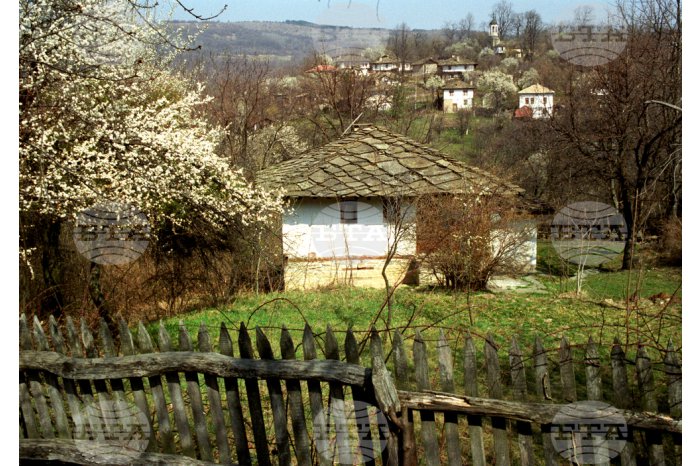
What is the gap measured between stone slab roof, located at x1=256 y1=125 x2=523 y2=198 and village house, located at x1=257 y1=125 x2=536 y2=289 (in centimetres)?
2

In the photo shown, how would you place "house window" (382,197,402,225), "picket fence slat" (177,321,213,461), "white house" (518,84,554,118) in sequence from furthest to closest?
1. "white house" (518,84,554,118)
2. "house window" (382,197,402,225)
3. "picket fence slat" (177,321,213,461)

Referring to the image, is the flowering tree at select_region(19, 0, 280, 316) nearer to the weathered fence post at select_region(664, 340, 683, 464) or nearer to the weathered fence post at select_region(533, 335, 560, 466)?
the weathered fence post at select_region(533, 335, 560, 466)

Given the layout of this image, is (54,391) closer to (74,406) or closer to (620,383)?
(74,406)

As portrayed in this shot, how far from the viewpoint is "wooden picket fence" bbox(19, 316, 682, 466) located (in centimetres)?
253

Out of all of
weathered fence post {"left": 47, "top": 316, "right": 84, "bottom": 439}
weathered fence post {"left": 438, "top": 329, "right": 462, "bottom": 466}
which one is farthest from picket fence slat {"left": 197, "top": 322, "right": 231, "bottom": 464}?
weathered fence post {"left": 438, "top": 329, "right": 462, "bottom": 466}

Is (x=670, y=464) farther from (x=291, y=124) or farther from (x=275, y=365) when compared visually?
(x=291, y=124)

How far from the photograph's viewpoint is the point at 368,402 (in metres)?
2.80

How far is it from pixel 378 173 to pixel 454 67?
14683mm

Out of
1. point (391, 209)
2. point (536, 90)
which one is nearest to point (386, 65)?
point (536, 90)

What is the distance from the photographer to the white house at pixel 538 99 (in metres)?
21.8

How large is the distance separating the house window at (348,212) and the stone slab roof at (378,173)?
402 millimetres

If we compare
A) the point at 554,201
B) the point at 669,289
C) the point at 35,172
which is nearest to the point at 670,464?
the point at 35,172

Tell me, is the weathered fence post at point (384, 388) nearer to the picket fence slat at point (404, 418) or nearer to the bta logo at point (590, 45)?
the picket fence slat at point (404, 418)

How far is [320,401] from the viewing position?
9.53ft
